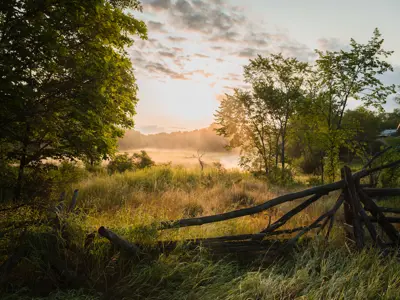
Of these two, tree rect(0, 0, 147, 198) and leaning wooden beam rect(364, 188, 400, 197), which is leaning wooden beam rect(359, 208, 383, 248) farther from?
tree rect(0, 0, 147, 198)

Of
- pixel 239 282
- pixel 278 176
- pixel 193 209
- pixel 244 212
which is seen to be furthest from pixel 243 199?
pixel 278 176

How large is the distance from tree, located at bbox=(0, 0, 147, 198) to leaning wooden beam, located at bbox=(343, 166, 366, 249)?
15.2 ft

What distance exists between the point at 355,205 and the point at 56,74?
23.4 feet

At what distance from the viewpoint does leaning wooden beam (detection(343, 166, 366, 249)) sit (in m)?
4.30

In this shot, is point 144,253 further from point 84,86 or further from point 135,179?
point 135,179

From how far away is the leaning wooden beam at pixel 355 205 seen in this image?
4.30 meters

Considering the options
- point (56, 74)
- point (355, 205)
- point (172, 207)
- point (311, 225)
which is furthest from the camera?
point (172, 207)

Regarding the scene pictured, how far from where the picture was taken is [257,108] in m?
23.6

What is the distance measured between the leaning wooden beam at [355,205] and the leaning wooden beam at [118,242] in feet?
10.9

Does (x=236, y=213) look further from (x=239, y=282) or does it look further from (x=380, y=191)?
(x=380, y=191)

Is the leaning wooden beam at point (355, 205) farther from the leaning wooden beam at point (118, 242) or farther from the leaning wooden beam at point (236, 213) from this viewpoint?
the leaning wooden beam at point (118, 242)

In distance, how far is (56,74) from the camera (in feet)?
22.9

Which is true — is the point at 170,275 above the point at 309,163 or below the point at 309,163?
above

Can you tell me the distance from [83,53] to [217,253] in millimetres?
5542
